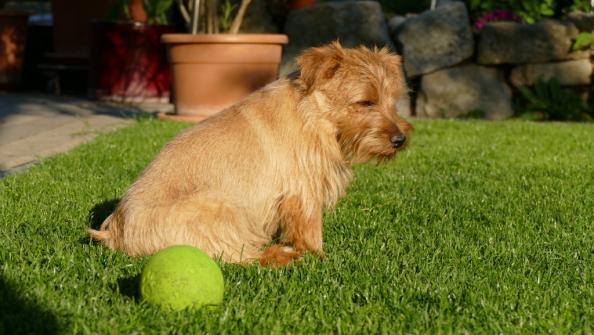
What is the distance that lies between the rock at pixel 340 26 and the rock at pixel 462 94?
86 cm

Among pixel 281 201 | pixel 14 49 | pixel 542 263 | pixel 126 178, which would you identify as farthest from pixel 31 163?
Result: pixel 14 49

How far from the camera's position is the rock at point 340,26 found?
12.5m

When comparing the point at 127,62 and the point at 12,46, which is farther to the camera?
the point at 12,46

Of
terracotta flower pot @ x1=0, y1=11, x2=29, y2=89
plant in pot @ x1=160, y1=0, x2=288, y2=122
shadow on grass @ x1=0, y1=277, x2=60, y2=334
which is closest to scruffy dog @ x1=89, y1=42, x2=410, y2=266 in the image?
shadow on grass @ x1=0, y1=277, x2=60, y2=334

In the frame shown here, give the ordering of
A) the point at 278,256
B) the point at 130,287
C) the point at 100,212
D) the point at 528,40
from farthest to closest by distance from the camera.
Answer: the point at 528,40
the point at 100,212
the point at 278,256
the point at 130,287

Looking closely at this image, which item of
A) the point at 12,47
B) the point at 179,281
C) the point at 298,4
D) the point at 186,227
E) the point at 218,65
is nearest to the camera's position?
the point at 179,281

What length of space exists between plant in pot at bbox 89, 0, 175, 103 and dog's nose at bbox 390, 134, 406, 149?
8.23 m

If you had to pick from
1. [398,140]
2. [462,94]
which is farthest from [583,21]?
[398,140]

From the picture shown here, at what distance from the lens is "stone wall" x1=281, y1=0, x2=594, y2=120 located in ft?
40.2

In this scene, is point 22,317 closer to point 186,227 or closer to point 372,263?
point 186,227

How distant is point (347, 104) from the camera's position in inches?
184

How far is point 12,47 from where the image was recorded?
13.8m

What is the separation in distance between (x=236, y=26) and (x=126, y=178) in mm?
4367

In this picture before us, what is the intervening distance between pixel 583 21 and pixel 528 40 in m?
0.86
